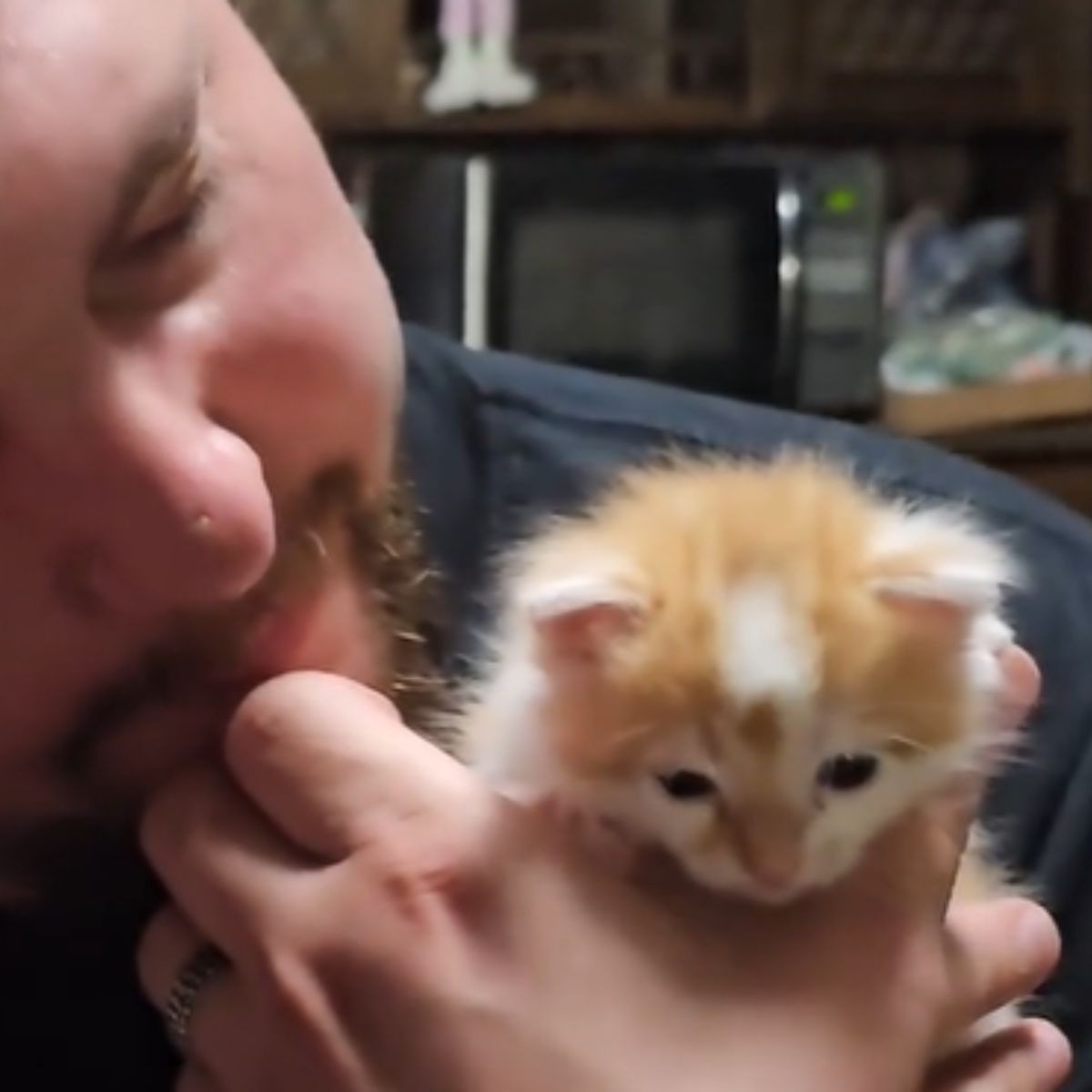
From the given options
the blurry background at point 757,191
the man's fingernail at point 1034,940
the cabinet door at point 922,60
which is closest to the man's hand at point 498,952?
the man's fingernail at point 1034,940

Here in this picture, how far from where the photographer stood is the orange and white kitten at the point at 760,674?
0.77 meters

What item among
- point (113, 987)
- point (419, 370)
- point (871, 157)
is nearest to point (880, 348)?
point (871, 157)

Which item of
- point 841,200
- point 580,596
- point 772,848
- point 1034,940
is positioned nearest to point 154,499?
point 580,596

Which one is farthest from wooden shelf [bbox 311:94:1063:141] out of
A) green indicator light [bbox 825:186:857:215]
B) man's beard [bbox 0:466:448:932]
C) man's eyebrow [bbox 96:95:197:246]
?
man's eyebrow [bbox 96:95:197:246]

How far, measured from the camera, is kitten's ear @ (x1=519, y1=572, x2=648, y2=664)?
0.78m

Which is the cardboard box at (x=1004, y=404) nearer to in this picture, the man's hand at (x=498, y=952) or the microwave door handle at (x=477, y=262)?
the microwave door handle at (x=477, y=262)

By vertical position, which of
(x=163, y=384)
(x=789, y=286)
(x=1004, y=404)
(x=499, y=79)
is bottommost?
(x=1004, y=404)

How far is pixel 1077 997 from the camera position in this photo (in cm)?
103

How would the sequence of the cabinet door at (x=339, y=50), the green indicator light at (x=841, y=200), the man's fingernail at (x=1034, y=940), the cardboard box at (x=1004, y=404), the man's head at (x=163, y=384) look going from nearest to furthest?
the man's head at (x=163, y=384) → the man's fingernail at (x=1034, y=940) → the cardboard box at (x=1004, y=404) → the green indicator light at (x=841, y=200) → the cabinet door at (x=339, y=50)

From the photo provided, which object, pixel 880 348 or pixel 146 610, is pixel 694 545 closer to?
Answer: pixel 146 610

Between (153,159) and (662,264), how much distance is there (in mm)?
1899

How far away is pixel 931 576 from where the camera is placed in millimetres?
783

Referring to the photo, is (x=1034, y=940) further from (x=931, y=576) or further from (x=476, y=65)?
(x=476, y=65)

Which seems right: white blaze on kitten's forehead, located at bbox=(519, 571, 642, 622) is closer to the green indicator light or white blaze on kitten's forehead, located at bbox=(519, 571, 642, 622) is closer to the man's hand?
the man's hand
